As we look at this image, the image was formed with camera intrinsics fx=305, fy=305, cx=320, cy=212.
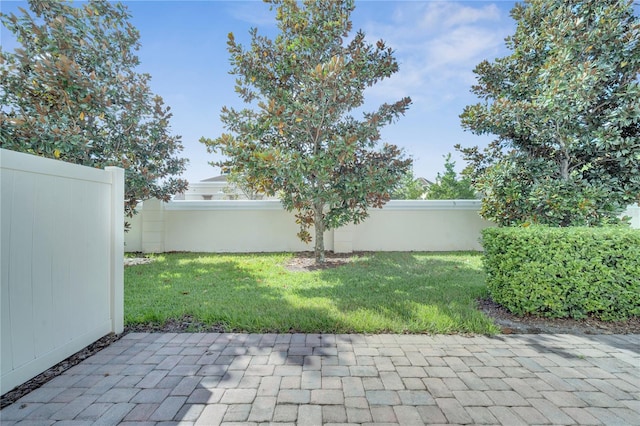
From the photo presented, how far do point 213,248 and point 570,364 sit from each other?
27.2 feet

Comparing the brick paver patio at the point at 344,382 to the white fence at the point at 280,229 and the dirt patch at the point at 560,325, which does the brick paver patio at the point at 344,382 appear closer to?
the dirt patch at the point at 560,325

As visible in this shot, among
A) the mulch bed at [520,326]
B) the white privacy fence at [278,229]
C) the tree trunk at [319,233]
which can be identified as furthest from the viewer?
the white privacy fence at [278,229]

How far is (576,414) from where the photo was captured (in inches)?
79.9

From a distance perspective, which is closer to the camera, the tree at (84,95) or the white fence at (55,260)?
the white fence at (55,260)

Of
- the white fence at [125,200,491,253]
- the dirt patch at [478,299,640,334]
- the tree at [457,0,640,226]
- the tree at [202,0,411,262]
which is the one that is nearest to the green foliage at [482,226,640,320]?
the dirt patch at [478,299,640,334]

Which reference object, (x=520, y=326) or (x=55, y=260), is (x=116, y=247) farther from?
(x=520, y=326)

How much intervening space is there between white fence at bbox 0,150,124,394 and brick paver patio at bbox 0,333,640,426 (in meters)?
0.26

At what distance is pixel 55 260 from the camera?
2545mm

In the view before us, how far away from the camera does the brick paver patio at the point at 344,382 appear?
2004mm

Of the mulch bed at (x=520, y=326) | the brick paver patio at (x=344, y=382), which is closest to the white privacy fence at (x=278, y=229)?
the mulch bed at (x=520, y=326)

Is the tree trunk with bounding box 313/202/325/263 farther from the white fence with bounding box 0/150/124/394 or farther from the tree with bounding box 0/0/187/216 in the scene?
the white fence with bounding box 0/150/124/394

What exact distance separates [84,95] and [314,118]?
453 cm

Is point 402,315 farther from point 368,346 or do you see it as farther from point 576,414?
point 576,414

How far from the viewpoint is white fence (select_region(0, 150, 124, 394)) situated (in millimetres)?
2184
